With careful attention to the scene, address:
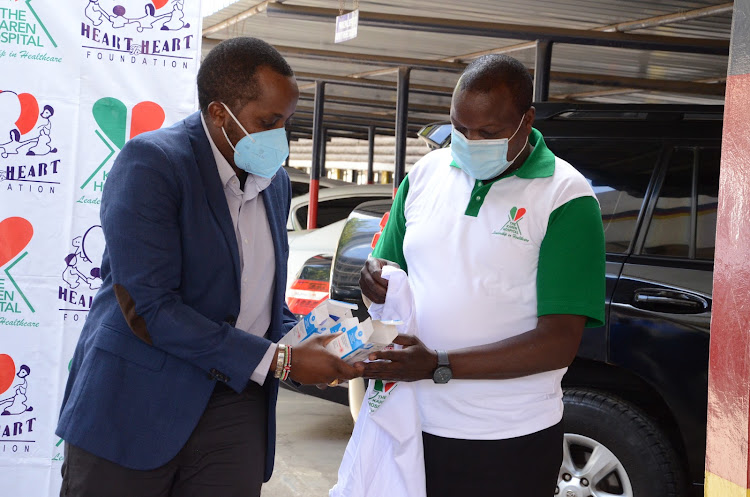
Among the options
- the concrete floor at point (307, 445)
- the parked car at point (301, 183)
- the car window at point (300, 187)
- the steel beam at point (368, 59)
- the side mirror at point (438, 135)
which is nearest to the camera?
the side mirror at point (438, 135)

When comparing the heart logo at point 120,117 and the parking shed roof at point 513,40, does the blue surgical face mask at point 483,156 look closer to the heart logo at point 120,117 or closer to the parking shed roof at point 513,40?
the heart logo at point 120,117

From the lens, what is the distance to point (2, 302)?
3967mm

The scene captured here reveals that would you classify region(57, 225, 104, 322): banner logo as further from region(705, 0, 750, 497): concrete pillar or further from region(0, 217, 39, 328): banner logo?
region(705, 0, 750, 497): concrete pillar

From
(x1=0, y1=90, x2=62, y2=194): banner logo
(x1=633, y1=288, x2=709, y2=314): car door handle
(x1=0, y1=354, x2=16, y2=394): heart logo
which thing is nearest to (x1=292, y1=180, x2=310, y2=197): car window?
(x1=0, y1=90, x2=62, y2=194): banner logo

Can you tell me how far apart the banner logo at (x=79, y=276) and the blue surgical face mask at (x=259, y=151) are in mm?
1860

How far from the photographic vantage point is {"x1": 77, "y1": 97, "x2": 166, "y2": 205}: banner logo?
4.02 metres

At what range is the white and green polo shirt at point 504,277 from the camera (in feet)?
7.42

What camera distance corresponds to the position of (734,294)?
7.25 feet

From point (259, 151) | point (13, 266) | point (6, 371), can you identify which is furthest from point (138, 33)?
point (259, 151)

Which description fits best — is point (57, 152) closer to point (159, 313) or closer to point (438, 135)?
point (438, 135)

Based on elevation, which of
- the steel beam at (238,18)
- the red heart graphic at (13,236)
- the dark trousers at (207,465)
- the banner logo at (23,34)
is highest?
the steel beam at (238,18)

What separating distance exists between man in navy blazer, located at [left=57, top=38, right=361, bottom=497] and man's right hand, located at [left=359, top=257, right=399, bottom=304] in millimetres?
203

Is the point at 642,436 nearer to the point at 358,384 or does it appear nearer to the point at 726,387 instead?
the point at 358,384

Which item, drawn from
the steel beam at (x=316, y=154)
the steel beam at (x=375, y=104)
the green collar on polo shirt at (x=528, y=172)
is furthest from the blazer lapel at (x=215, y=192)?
the steel beam at (x=375, y=104)
